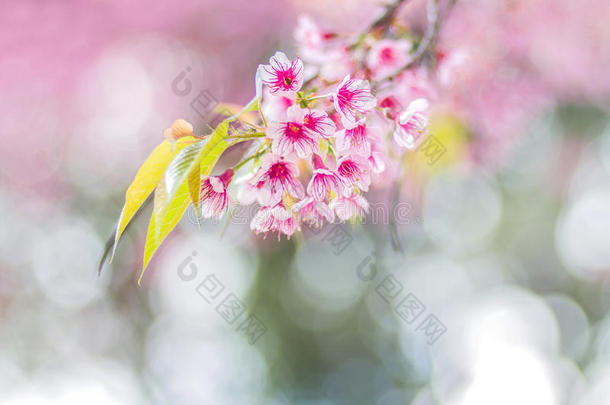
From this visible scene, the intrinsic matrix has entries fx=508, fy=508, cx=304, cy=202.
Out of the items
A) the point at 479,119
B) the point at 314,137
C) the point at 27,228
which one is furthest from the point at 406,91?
the point at 27,228

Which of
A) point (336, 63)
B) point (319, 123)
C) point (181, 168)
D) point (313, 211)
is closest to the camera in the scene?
point (181, 168)

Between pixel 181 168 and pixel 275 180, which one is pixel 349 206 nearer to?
pixel 275 180

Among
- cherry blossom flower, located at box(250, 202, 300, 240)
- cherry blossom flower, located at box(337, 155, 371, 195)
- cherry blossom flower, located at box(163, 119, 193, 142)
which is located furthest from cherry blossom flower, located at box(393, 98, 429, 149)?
cherry blossom flower, located at box(163, 119, 193, 142)

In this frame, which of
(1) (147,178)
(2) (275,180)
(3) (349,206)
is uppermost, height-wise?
(1) (147,178)

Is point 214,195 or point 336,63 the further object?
point 336,63

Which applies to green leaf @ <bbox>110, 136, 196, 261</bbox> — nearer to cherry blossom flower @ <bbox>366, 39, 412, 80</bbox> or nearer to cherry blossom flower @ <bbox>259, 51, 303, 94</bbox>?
cherry blossom flower @ <bbox>259, 51, 303, 94</bbox>

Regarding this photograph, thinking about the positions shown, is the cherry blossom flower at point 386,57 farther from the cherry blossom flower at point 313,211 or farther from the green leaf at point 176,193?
the green leaf at point 176,193

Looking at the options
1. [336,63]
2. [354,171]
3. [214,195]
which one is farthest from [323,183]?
[336,63]
